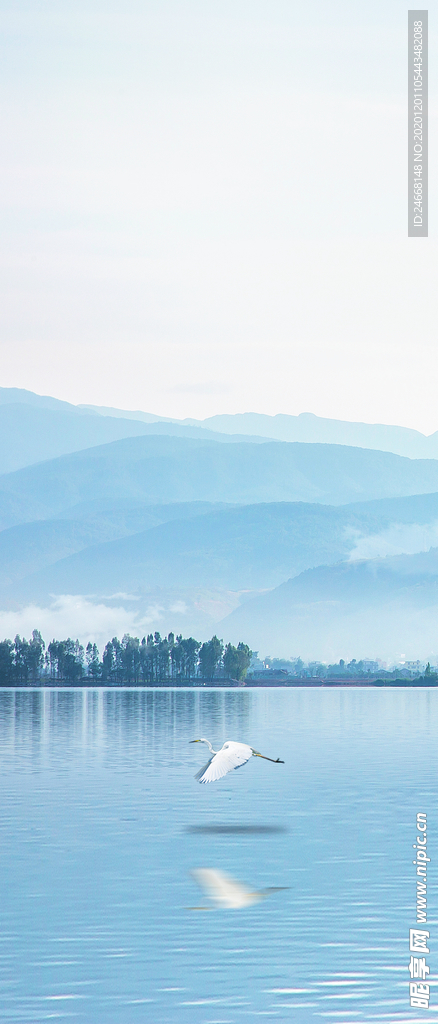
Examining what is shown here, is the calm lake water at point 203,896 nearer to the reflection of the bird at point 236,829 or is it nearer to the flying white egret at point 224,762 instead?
the reflection of the bird at point 236,829

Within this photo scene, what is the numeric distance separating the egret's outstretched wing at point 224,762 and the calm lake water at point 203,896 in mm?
2647

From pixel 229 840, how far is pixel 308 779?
2561cm

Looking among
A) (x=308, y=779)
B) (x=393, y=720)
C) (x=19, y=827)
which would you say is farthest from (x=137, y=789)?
(x=393, y=720)

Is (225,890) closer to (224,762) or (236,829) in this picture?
(224,762)

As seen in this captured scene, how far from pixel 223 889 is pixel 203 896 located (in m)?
1.45

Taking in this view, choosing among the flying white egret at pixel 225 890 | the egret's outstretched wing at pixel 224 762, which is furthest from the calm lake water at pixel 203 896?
the egret's outstretched wing at pixel 224 762

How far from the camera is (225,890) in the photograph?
142 feet

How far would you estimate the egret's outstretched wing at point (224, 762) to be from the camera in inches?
2142

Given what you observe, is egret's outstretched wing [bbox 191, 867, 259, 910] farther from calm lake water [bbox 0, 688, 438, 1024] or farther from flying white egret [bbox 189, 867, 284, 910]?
calm lake water [bbox 0, 688, 438, 1024]

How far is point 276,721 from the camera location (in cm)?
16062

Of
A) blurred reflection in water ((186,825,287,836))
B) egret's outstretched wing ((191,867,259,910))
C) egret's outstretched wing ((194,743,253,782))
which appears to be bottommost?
blurred reflection in water ((186,825,287,836))

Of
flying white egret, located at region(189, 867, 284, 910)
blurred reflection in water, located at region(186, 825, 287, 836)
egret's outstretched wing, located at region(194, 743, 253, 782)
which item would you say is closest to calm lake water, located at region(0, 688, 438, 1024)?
blurred reflection in water, located at region(186, 825, 287, 836)

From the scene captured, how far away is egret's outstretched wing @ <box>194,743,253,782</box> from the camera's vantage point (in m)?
54.4

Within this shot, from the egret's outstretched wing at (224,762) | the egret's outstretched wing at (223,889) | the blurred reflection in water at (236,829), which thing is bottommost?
the blurred reflection in water at (236,829)
